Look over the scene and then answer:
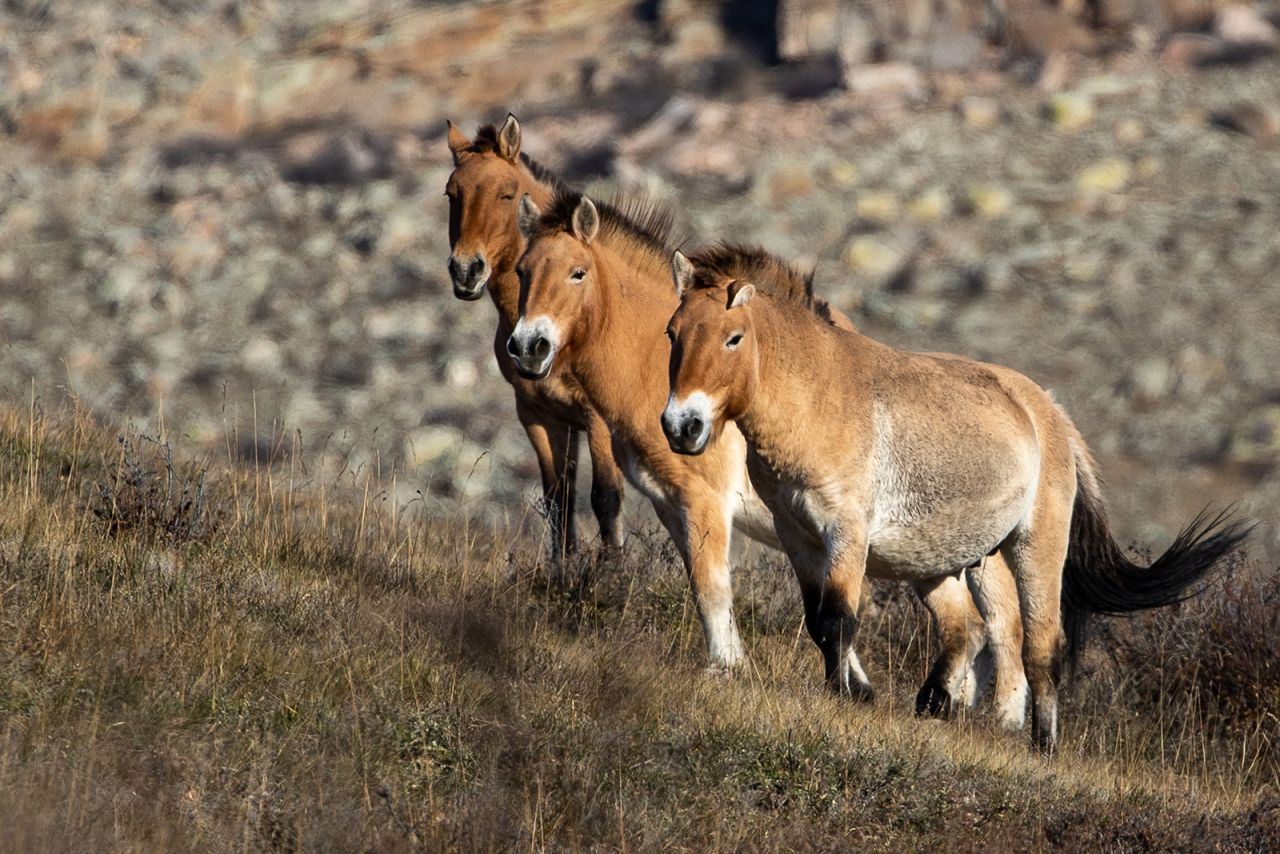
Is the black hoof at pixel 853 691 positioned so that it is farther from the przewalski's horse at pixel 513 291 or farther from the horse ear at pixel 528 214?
the horse ear at pixel 528 214

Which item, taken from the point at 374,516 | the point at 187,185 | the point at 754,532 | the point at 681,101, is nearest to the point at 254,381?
the point at 187,185

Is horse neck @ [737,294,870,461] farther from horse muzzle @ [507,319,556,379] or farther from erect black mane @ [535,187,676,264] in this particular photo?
erect black mane @ [535,187,676,264]

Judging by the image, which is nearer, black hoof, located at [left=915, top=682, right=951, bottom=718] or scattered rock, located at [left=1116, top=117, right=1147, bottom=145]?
black hoof, located at [left=915, top=682, right=951, bottom=718]

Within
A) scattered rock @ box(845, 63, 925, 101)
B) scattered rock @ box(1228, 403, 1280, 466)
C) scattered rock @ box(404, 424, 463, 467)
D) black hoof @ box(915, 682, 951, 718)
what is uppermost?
scattered rock @ box(845, 63, 925, 101)

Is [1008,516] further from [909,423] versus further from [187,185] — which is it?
[187,185]

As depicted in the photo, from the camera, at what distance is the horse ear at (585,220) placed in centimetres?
829

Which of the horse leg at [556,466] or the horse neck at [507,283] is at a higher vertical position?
the horse neck at [507,283]

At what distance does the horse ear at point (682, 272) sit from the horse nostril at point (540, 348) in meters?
1.01

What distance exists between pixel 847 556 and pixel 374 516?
339 centimetres

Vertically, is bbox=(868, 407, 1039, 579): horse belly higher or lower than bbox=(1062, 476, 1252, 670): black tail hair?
higher

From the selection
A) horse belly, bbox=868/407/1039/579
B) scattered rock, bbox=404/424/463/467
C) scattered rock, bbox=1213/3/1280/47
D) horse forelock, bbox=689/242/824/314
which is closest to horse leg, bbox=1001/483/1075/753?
horse belly, bbox=868/407/1039/579

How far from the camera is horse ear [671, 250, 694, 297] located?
7.02 meters

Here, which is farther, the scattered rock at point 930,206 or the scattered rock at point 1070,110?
the scattered rock at point 1070,110

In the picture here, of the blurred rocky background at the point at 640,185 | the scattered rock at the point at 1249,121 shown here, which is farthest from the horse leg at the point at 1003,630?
the scattered rock at the point at 1249,121
